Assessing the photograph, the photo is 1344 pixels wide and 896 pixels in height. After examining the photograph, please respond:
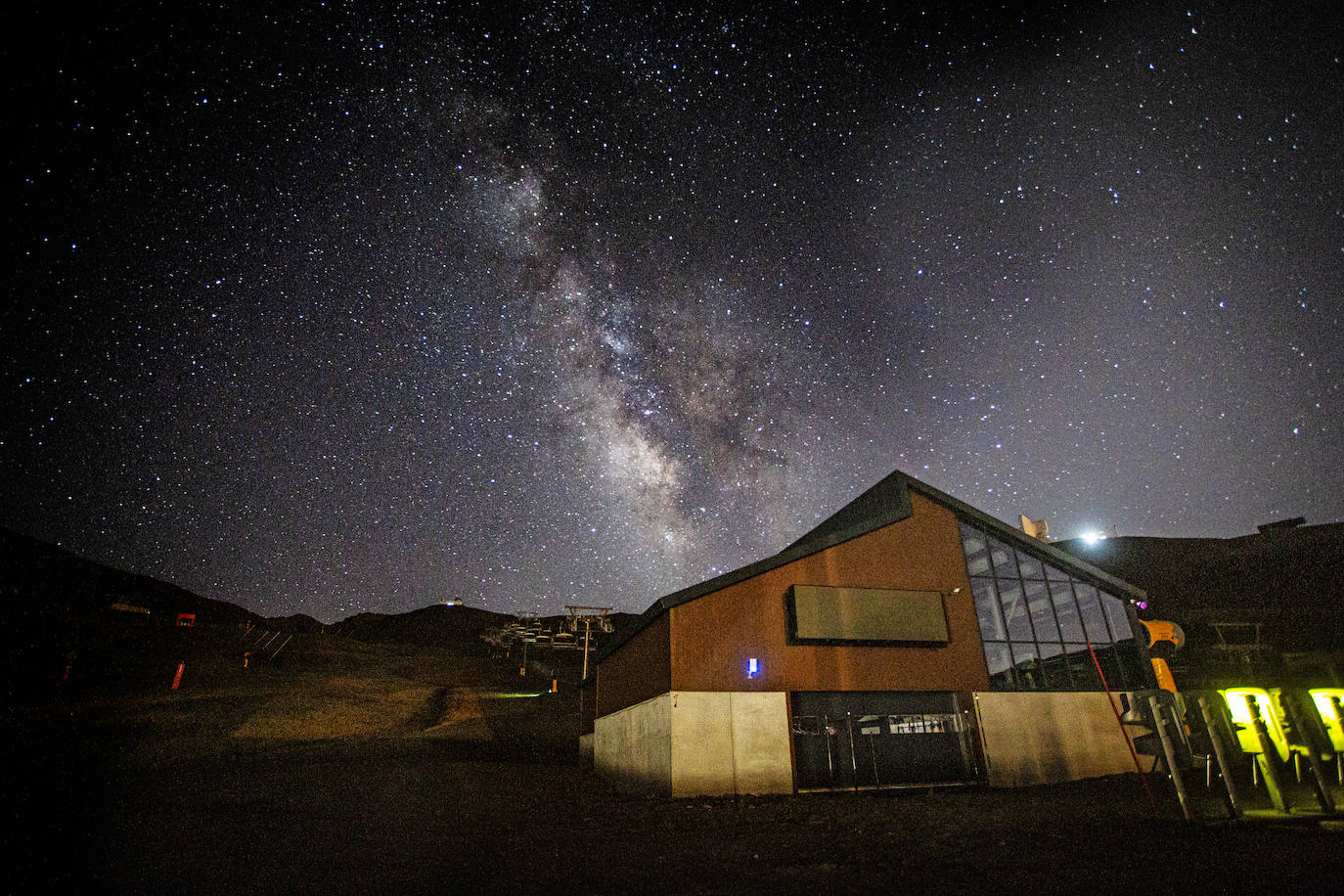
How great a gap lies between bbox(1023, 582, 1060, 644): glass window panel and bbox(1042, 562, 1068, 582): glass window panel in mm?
428

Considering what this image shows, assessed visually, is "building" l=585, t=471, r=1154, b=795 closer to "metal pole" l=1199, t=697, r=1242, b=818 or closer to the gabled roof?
the gabled roof

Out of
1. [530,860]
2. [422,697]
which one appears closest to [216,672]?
[422,697]

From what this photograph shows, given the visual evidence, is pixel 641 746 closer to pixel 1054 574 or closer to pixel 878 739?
pixel 878 739

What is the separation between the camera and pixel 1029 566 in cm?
1866

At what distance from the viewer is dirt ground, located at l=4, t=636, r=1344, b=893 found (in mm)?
6457

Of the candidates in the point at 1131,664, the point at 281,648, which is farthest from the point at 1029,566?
Answer: the point at 281,648

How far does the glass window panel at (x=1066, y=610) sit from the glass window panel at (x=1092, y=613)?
0.84 feet

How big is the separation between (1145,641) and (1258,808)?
33.6 ft

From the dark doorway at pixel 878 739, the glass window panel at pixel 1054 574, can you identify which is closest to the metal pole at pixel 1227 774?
the dark doorway at pixel 878 739

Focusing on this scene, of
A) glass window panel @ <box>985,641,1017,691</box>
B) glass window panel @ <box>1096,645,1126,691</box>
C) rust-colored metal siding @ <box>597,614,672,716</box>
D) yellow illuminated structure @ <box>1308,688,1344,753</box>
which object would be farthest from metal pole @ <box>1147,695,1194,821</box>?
glass window panel @ <box>1096,645,1126,691</box>

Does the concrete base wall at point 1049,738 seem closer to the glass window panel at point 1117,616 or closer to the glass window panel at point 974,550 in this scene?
the glass window panel at point 1117,616

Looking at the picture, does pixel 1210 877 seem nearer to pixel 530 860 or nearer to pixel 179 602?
pixel 530 860

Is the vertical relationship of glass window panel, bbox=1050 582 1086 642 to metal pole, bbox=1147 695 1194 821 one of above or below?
above

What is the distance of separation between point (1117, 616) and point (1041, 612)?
3.10m
